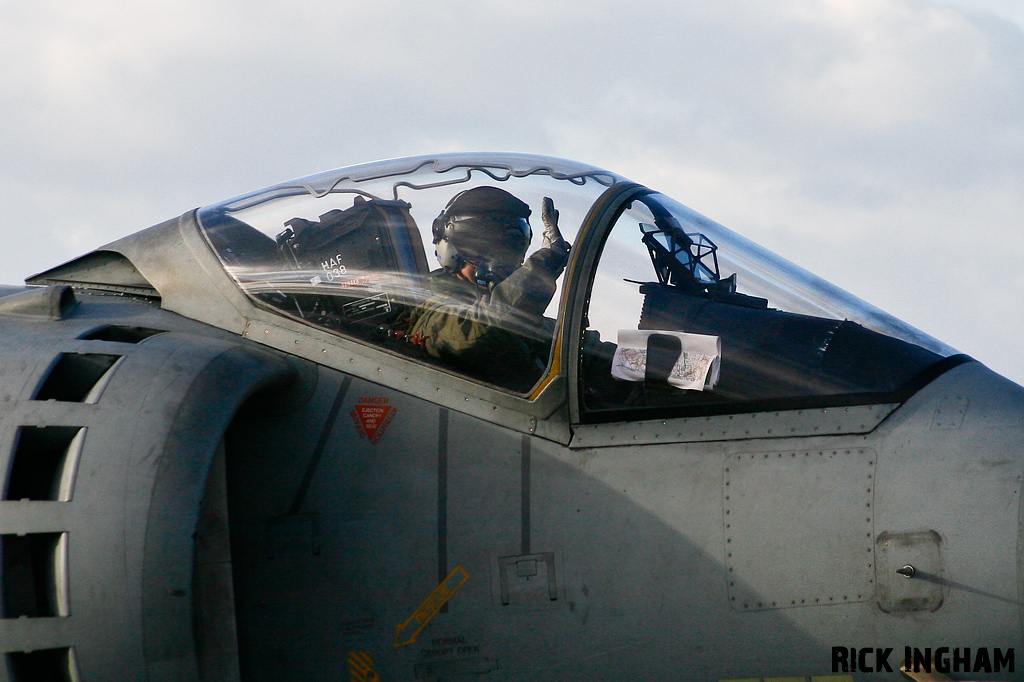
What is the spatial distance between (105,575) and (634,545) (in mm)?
1790

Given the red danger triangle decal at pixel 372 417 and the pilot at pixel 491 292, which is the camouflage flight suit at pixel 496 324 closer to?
the pilot at pixel 491 292

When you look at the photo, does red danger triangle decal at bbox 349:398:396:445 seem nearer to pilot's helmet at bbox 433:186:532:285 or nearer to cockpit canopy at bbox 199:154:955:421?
cockpit canopy at bbox 199:154:955:421

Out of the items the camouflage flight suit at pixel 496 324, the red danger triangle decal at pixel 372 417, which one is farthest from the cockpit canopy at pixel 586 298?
the red danger triangle decal at pixel 372 417

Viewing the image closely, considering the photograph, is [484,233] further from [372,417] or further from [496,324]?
[372,417]

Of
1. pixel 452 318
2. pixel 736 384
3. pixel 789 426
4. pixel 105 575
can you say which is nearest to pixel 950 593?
pixel 789 426

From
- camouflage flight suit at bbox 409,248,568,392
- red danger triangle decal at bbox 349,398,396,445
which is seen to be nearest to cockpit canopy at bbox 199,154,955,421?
camouflage flight suit at bbox 409,248,568,392

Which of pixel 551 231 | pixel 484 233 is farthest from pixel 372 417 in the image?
pixel 551 231

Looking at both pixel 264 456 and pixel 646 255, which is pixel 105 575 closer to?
pixel 264 456

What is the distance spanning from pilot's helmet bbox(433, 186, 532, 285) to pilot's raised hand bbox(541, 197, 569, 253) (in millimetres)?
80

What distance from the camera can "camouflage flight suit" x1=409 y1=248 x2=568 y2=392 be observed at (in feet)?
13.1

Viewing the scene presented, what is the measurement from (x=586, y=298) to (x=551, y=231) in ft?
1.29

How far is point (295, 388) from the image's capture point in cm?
408

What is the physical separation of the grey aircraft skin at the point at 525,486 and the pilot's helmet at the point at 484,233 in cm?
10

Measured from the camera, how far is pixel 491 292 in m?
4.16
